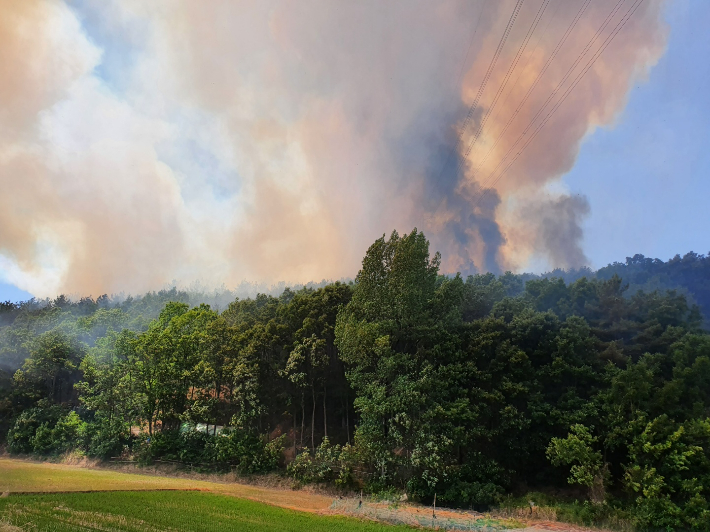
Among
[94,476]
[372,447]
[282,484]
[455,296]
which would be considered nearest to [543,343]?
[455,296]

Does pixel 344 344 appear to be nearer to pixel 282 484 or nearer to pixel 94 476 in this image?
pixel 282 484

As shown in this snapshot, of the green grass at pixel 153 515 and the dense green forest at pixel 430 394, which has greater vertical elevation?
the dense green forest at pixel 430 394

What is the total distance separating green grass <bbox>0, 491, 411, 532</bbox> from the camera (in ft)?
64.5

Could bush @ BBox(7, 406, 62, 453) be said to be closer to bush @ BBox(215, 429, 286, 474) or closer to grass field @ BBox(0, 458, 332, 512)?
grass field @ BBox(0, 458, 332, 512)

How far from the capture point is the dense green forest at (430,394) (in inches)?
1183

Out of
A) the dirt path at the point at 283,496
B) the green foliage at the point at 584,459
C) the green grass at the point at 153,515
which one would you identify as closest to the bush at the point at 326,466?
the dirt path at the point at 283,496

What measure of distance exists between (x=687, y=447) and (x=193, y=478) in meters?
41.0

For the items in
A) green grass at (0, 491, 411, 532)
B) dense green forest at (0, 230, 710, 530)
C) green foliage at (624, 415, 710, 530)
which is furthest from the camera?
dense green forest at (0, 230, 710, 530)

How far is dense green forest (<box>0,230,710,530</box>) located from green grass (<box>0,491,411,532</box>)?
32.2 feet

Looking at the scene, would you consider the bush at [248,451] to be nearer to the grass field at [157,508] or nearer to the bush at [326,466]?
the bush at [326,466]

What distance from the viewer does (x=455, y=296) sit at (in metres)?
37.8

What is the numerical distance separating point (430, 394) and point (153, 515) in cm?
2058

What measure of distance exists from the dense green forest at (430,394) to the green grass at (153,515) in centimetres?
982

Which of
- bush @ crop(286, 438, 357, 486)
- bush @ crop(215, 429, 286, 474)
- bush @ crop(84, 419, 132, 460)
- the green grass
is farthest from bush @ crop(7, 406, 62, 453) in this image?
bush @ crop(286, 438, 357, 486)
